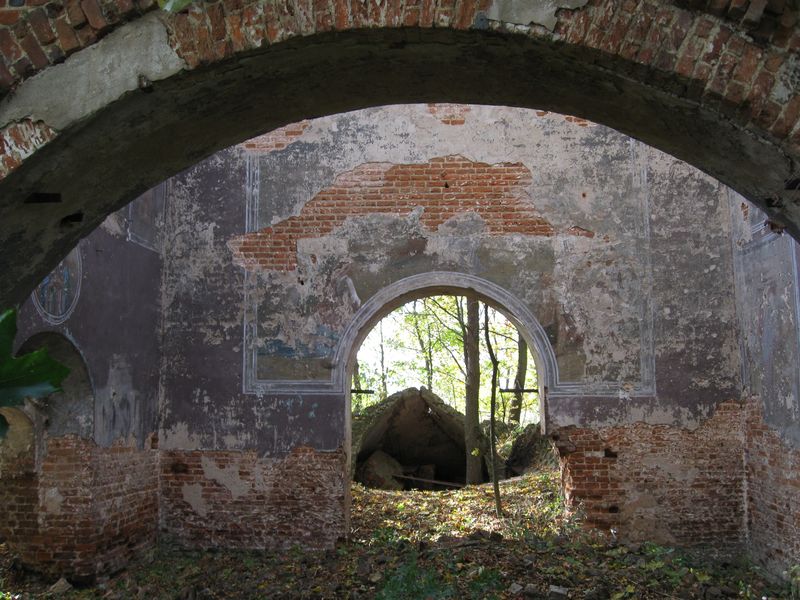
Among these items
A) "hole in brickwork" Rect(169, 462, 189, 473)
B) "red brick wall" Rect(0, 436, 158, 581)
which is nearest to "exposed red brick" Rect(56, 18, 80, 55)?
"red brick wall" Rect(0, 436, 158, 581)

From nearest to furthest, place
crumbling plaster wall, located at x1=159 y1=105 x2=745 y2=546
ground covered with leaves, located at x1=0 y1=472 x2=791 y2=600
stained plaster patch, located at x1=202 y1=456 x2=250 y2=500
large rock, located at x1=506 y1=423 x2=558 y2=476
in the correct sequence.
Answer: ground covered with leaves, located at x1=0 y1=472 x2=791 y2=600, crumbling plaster wall, located at x1=159 y1=105 x2=745 y2=546, stained plaster patch, located at x1=202 y1=456 x2=250 y2=500, large rock, located at x1=506 y1=423 x2=558 y2=476

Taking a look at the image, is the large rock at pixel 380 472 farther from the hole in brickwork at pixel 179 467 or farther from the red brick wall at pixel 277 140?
the red brick wall at pixel 277 140

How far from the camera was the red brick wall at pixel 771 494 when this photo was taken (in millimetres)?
6855

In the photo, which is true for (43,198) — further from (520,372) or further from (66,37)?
(520,372)

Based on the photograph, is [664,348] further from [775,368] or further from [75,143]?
[75,143]

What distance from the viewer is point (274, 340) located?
8602 millimetres

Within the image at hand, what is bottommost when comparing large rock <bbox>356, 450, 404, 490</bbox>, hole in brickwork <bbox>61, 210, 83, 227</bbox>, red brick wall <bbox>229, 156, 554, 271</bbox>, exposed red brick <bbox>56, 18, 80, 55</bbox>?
large rock <bbox>356, 450, 404, 490</bbox>

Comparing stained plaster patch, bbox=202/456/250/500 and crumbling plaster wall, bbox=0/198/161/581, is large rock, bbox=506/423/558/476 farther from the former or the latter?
crumbling plaster wall, bbox=0/198/161/581

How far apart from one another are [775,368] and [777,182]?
15.3ft

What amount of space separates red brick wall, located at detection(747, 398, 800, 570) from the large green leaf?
679 centimetres

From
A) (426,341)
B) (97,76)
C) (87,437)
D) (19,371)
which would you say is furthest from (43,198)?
(426,341)

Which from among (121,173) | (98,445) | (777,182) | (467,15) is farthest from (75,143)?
(98,445)

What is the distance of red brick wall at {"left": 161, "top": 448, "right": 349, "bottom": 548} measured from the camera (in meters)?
8.23

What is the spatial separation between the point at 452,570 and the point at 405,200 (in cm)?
417
